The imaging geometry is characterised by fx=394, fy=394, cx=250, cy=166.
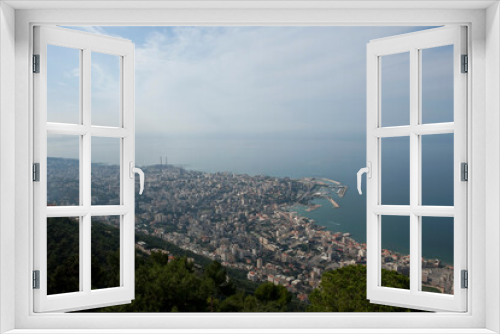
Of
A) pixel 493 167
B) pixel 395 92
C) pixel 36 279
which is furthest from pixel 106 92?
pixel 493 167

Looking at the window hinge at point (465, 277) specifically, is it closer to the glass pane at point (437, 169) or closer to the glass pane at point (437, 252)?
the glass pane at point (437, 252)

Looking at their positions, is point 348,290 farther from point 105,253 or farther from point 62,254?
point 62,254

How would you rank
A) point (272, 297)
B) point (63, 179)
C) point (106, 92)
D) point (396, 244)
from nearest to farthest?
point (63, 179) < point (396, 244) < point (106, 92) < point (272, 297)

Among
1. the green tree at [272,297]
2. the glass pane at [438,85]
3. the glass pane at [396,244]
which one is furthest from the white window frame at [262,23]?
the green tree at [272,297]

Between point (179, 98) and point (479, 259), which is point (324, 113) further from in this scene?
point (479, 259)

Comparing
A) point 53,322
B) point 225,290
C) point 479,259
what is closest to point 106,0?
point 53,322

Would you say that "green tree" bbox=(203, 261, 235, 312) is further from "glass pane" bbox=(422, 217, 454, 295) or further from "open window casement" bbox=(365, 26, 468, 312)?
"open window casement" bbox=(365, 26, 468, 312)
